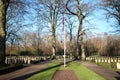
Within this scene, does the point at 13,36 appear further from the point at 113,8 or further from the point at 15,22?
the point at 113,8

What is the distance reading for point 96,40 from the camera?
8212 cm

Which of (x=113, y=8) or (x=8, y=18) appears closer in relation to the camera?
(x=113, y=8)

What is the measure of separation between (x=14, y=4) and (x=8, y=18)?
61.2ft

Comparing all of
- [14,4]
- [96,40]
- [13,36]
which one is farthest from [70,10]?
[96,40]

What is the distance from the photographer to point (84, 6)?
128ft

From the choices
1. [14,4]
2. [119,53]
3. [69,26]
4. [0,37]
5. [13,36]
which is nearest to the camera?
[0,37]

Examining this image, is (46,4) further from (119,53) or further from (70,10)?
(119,53)

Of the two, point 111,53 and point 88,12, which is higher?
point 88,12

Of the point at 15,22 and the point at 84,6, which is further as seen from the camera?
the point at 15,22

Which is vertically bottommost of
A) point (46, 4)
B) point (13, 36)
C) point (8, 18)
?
point (13, 36)

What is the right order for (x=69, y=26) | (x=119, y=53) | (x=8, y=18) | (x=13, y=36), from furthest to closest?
1. (x=69, y=26)
2. (x=119, y=53)
3. (x=13, y=36)
4. (x=8, y=18)

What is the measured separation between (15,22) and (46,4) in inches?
302

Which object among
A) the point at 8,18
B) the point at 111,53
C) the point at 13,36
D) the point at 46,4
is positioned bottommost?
the point at 111,53

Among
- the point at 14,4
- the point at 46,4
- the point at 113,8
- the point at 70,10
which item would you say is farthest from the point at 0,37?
the point at 46,4
